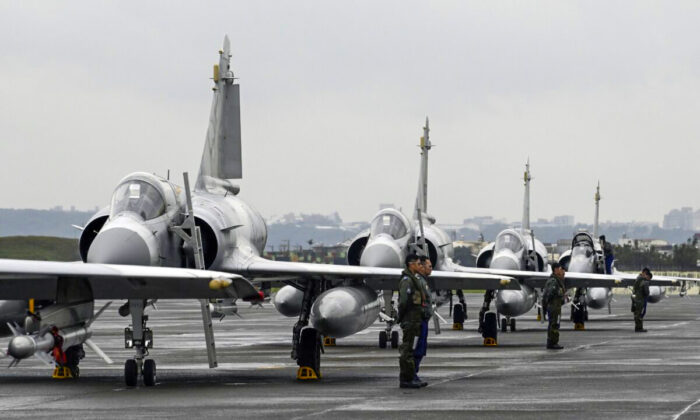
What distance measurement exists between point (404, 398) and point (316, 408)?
4.72ft

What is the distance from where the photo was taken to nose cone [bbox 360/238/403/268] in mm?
28188

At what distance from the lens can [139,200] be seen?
59.5 feet

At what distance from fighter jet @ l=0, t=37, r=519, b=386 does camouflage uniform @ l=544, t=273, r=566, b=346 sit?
2.54 metres

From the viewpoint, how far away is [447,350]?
81.7ft

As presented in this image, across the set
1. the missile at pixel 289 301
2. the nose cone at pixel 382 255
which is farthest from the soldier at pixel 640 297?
the missile at pixel 289 301

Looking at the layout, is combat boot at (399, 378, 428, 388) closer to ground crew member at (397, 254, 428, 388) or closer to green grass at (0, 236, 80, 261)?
ground crew member at (397, 254, 428, 388)

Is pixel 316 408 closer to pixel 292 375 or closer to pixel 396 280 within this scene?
pixel 292 375

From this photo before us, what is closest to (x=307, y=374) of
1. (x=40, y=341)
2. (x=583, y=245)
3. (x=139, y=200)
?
(x=139, y=200)

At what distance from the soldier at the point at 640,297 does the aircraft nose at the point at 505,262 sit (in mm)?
4333

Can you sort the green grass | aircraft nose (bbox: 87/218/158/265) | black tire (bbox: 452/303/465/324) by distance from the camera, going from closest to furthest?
aircraft nose (bbox: 87/218/158/265)
black tire (bbox: 452/303/465/324)
the green grass

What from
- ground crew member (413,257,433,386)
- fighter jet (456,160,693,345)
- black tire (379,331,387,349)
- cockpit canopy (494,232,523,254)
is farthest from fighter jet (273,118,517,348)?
ground crew member (413,257,433,386)

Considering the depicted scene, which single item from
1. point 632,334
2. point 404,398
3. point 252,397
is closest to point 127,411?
point 252,397

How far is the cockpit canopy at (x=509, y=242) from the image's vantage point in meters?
38.9

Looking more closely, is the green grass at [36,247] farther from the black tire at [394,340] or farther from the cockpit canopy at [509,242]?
the black tire at [394,340]
